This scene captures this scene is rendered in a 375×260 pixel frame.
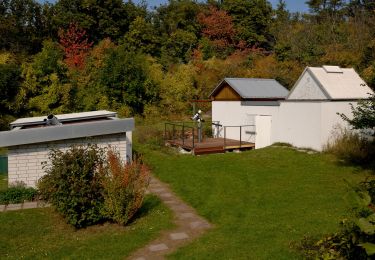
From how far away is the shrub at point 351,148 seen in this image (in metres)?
14.5

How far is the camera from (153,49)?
133ft

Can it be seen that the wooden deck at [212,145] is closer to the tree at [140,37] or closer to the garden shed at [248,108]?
the garden shed at [248,108]

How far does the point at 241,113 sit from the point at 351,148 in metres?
6.73

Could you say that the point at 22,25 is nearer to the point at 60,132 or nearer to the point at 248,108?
the point at 248,108

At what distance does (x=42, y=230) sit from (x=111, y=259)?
260 cm

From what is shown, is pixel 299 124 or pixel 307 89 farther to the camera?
pixel 299 124

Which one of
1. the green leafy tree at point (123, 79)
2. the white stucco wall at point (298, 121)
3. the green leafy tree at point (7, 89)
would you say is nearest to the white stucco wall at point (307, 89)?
the white stucco wall at point (298, 121)

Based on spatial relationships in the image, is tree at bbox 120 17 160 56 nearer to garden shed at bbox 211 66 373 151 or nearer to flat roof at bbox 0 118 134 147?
garden shed at bbox 211 66 373 151

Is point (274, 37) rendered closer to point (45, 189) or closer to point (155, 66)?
point (155, 66)

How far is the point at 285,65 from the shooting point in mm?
32750

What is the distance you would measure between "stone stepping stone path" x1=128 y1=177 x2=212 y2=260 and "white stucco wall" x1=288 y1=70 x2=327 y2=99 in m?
8.57

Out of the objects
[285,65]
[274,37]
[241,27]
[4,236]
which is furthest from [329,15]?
[4,236]

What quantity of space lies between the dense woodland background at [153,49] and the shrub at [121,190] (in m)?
15.7

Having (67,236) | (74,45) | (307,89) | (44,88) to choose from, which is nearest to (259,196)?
(67,236)
